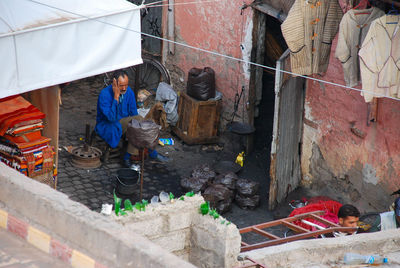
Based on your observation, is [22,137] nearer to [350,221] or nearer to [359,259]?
Answer: [350,221]

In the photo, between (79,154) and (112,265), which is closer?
(112,265)

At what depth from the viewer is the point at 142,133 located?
30.9 ft

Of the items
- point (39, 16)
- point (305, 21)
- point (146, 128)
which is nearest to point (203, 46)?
point (146, 128)

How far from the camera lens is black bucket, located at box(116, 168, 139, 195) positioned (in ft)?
31.7

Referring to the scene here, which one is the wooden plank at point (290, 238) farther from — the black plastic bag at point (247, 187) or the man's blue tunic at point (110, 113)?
the man's blue tunic at point (110, 113)

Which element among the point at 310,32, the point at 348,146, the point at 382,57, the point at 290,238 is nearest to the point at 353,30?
the point at 382,57

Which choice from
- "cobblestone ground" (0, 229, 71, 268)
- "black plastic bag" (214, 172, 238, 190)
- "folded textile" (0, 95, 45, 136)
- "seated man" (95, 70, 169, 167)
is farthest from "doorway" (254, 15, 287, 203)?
"cobblestone ground" (0, 229, 71, 268)

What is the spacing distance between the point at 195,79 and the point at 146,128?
204 cm

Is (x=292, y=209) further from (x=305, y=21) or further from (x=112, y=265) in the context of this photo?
(x=112, y=265)

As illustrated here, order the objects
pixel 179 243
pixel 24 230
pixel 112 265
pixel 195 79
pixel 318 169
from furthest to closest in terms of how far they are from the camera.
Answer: pixel 195 79, pixel 318 169, pixel 179 243, pixel 24 230, pixel 112 265

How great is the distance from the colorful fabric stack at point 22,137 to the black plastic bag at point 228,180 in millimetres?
2796

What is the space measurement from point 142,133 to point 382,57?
11.4 feet

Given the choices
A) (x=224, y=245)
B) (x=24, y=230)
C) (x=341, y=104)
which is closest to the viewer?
(x=24, y=230)

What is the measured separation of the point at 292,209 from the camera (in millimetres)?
9625
